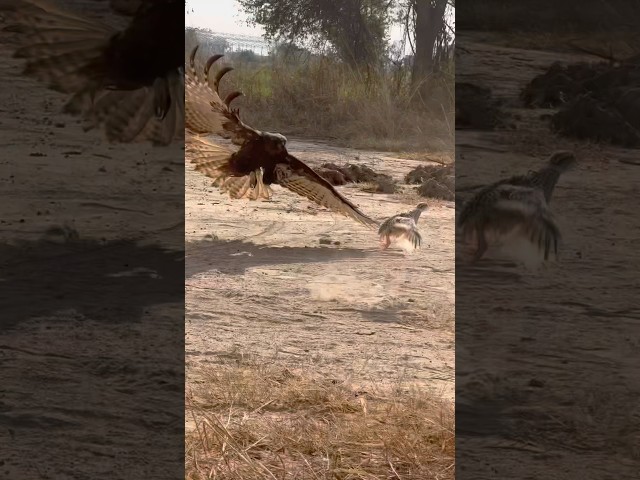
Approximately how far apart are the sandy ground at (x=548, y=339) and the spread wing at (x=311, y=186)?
1067 mm

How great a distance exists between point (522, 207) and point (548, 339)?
0.13m

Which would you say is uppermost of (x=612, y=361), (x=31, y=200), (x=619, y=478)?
(x=31, y=200)

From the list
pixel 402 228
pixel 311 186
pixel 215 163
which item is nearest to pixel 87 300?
pixel 311 186

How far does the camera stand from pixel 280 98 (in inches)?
314

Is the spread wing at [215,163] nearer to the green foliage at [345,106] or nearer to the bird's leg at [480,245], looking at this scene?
the bird's leg at [480,245]

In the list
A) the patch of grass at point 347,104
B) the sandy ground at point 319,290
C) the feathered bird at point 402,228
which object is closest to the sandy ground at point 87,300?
the sandy ground at point 319,290

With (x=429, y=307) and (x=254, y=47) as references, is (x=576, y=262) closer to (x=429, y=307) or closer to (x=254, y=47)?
(x=429, y=307)

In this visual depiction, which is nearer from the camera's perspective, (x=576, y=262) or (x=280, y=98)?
(x=576, y=262)

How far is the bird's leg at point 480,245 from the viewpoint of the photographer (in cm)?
102

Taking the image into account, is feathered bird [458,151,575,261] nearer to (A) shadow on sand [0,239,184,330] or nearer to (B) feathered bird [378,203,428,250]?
(A) shadow on sand [0,239,184,330]

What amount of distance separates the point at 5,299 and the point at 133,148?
0.19 metres

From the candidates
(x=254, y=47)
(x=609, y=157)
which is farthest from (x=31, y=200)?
(x=254, y=47)

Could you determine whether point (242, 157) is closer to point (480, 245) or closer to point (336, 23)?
point (480, 245)

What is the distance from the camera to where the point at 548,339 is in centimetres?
101
